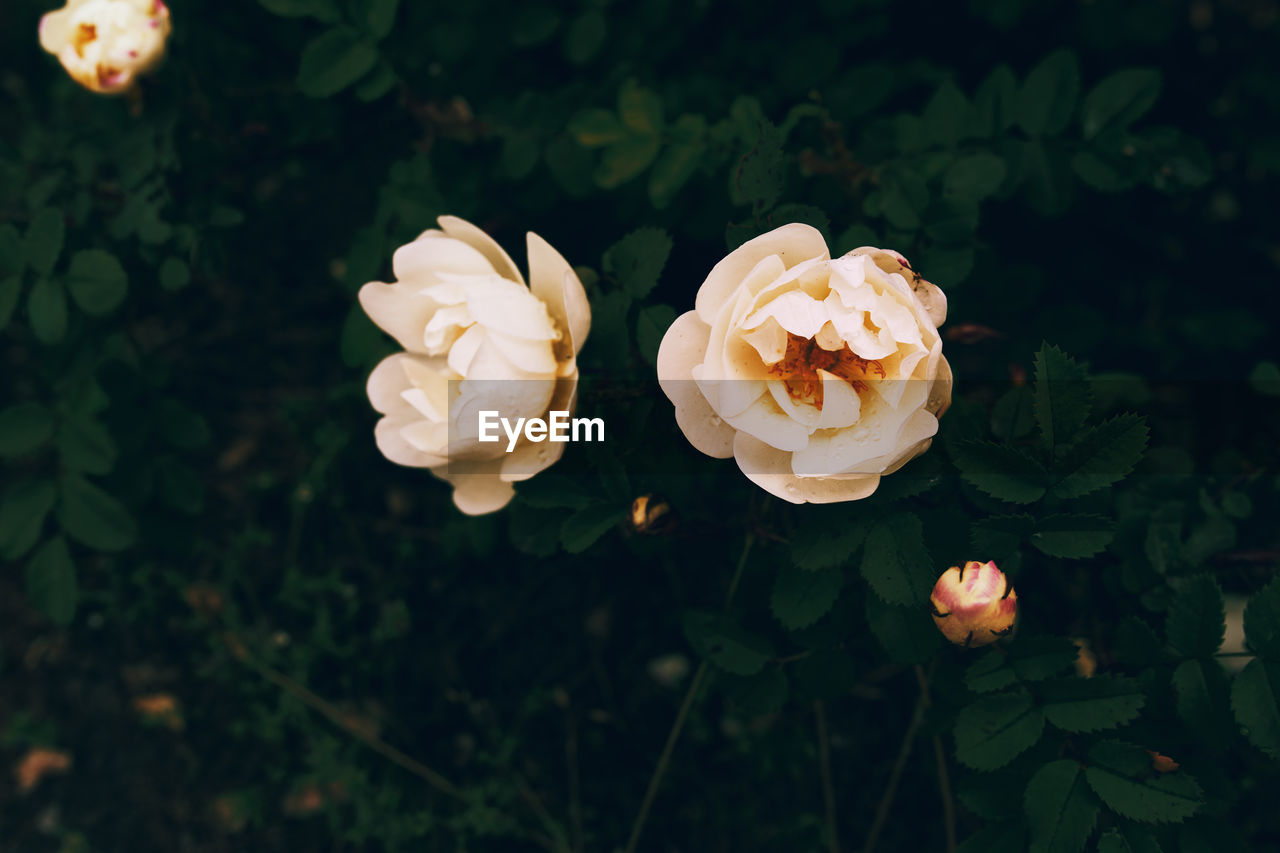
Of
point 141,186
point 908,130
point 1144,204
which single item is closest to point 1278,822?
point 1144,204

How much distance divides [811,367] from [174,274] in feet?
4.03

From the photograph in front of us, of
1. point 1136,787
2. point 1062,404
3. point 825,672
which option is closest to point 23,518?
point 825,672

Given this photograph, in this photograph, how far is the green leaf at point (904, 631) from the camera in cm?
120

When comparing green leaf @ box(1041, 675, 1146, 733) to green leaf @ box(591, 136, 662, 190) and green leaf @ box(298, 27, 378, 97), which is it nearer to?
green leaf @ box(591, 136, 662, 190)

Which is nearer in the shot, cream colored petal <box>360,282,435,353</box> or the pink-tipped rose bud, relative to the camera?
the pink-tipped rose bud

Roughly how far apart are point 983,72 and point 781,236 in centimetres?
158

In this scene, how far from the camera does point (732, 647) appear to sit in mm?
1396

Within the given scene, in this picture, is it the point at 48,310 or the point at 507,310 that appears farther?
the point at 48,310

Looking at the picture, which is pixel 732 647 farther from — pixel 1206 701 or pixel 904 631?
pixel 1206 701

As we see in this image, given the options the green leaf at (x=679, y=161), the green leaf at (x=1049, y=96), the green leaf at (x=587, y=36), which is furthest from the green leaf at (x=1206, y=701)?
the green leaf at (x=587, y=36)

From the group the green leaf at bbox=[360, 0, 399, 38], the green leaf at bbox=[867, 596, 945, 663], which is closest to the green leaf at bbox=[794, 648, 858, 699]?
the green leaf at bbox=[867, 596, 945, 663]

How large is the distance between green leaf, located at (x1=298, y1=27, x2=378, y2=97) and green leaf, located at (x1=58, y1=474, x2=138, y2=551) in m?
0.91

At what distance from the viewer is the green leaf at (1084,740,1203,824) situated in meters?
1.07

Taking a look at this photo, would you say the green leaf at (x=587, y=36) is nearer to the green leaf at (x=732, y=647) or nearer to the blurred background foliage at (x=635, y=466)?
the blurred background foliage at (x=635, y=466)
